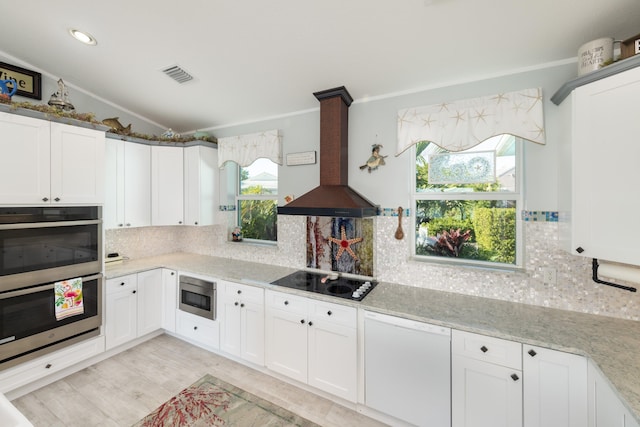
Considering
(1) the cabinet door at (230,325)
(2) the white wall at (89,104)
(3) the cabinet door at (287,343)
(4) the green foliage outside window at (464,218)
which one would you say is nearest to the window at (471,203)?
(4) the green foliage outside window at (464,218)

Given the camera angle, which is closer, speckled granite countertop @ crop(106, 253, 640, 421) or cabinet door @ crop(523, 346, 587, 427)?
speckled granite countertop @ crop(106, 253, 640, 421)

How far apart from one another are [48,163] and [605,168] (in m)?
3.77

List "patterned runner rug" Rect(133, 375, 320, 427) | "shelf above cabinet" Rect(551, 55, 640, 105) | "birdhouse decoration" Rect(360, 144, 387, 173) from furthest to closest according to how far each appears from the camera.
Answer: "birdhouse decoration" Rect(360, 144, 387, 173), "shelf above cabinet" Rect(551, 55, 640, 105), "patterned runner rug" Rect(133, 375, 320, 427)

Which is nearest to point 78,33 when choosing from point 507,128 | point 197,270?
point 197,270

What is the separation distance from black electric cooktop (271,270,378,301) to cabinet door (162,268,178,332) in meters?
1.33

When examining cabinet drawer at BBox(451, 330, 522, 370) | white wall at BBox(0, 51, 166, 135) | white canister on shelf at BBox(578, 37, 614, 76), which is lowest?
cabinet drawer at BBox(451, 330, 522, 370)

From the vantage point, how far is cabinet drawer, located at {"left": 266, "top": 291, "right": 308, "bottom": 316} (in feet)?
6.82

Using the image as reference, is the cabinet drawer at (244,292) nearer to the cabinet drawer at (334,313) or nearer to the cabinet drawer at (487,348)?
the cabinet drawer at (334,313)

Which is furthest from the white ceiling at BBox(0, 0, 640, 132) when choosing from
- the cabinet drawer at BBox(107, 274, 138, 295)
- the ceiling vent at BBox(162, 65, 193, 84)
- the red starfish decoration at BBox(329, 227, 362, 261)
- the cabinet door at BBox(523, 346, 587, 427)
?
the cabinet drawer at BBox(107, 274, 138, 295)

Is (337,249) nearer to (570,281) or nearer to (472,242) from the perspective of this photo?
(472,242)

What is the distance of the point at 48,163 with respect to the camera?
6.87 ft

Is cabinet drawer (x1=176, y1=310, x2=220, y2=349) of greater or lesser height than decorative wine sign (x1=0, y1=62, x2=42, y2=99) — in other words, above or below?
below

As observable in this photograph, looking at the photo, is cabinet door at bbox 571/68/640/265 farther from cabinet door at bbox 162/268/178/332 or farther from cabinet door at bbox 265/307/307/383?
cabinet door at bbox 162/268/178/332

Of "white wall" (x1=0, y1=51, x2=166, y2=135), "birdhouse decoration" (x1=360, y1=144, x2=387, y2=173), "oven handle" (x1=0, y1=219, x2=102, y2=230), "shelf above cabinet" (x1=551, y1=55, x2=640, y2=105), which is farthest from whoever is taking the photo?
"white wall" (x1=0, y1=51, x2=166, y2=135)
